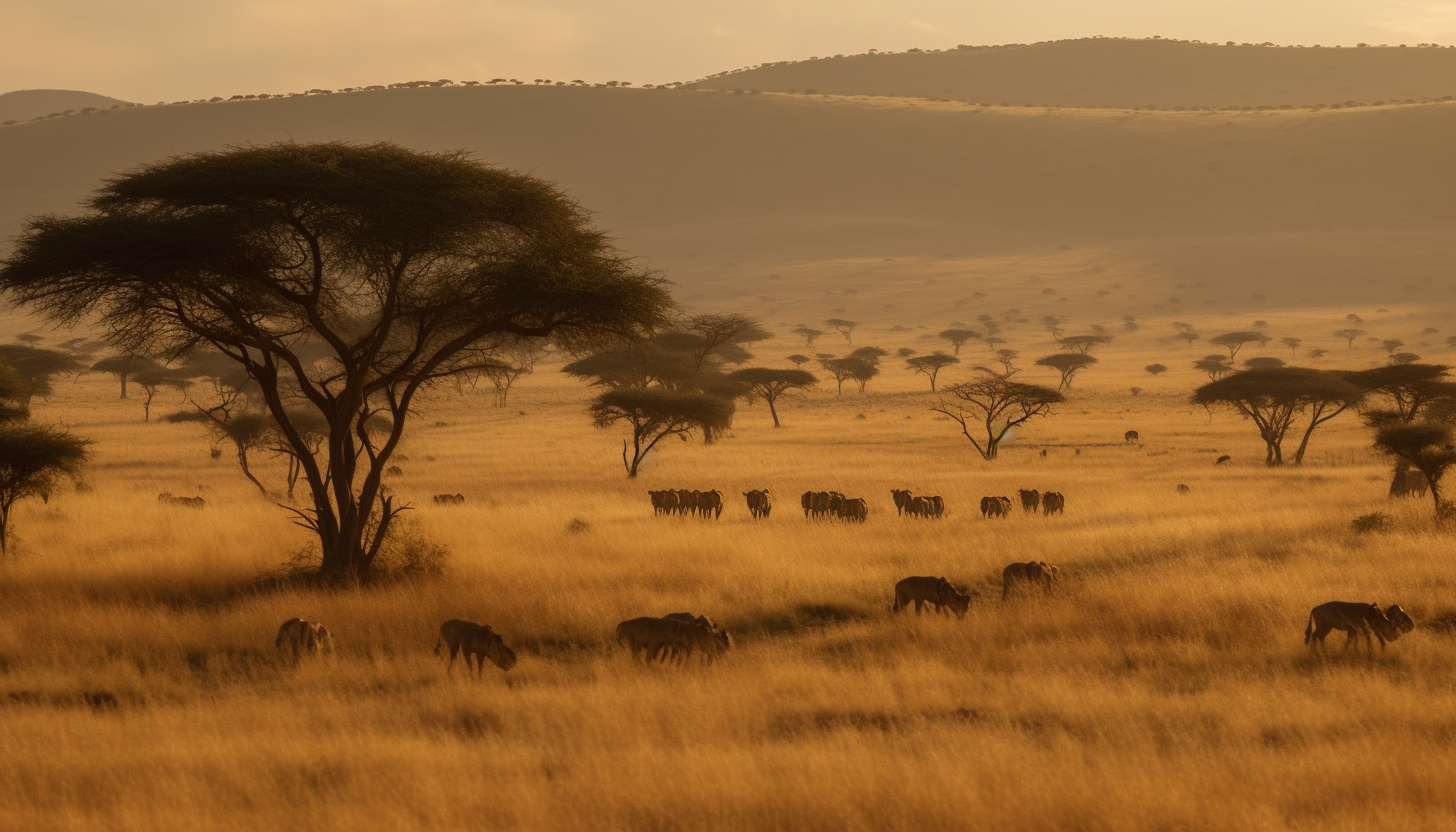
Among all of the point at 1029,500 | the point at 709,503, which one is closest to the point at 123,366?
the point at 709,503

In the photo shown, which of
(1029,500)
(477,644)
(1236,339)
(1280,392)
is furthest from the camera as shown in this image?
(1236,339)

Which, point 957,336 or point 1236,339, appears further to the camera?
point 957,336

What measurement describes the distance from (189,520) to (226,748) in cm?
1543

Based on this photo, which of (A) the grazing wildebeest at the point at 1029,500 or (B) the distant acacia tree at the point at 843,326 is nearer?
(A) the grazing wildebeest at the point at 1029,500

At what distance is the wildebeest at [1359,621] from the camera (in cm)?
1243

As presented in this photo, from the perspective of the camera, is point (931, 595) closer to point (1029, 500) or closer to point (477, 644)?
point (477, 644)

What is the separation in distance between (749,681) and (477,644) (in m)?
2.78

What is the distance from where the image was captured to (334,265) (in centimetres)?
1636

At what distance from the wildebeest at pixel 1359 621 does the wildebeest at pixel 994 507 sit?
11.6 meters

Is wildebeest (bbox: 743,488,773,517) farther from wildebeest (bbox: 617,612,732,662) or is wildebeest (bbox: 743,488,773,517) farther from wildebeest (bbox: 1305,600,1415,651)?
wildebeest (bbox: 1305,600,1415,651)

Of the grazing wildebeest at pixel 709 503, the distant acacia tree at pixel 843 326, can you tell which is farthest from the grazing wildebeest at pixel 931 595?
the distant acacia tree at pixel 843 326

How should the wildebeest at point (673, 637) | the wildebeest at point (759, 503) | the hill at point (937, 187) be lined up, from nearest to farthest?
the wildebeest at point (673, 637)
the wildebeest at point (759, 503)
the hill at point (937, 187)

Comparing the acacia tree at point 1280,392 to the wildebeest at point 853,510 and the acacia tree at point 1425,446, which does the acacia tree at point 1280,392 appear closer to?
the acacia tree at point 1425,446

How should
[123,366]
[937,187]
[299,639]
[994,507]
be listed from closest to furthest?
[299,639] < [994,507] < [123,366] < [937,187]
